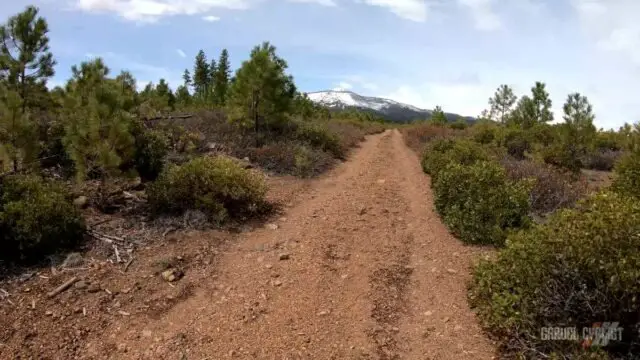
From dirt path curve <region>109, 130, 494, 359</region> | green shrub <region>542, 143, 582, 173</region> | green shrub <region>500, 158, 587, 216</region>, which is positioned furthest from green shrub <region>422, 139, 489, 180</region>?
green shrub <region>542, 143, 582, 173</region>

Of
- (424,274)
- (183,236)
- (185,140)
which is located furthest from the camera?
(185,140)

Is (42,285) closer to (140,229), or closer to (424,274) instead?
(140,229)

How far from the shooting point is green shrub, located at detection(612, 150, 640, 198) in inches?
256

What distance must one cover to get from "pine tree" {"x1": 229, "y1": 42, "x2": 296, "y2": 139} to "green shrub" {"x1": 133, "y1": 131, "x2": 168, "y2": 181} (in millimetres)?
4678

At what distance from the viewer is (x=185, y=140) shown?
39.1ft

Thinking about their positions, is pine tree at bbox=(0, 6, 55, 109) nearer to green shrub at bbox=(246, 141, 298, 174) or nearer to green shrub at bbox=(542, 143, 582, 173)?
green shrub at bbox=(246, 141, 298, 174)

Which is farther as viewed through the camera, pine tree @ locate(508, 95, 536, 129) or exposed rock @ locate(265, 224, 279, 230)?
pine tree @ locate(508, 95, 536, 129)

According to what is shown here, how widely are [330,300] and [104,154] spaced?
384 cm

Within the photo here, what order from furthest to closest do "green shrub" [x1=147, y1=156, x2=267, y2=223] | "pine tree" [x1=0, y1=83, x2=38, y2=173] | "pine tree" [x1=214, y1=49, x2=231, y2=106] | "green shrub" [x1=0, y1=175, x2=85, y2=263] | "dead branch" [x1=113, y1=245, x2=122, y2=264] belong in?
1. "pine tree" [x1=214, y1=49, x2=231, y2=106]
2. "green shrub" [x1=147, y1=156, x2=267, y2=223]
3. "pine tree" [x1=0, y1=83, x2=38, y2=173]
4. "dead branch" [x1=113, y1=245, x2=122, y2=264]
5. "green shrub" [x1=0, y1=175, x2=85, y2=263]

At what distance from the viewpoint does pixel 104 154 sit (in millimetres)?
6586

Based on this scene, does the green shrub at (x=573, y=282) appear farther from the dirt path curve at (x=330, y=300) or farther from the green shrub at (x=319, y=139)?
the green shrub at (x=319, y=139)

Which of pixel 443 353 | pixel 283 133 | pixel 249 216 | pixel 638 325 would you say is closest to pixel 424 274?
pixel 443 353

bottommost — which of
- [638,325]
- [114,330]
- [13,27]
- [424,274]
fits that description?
[114,330]

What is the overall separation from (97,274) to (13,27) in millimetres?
8758
